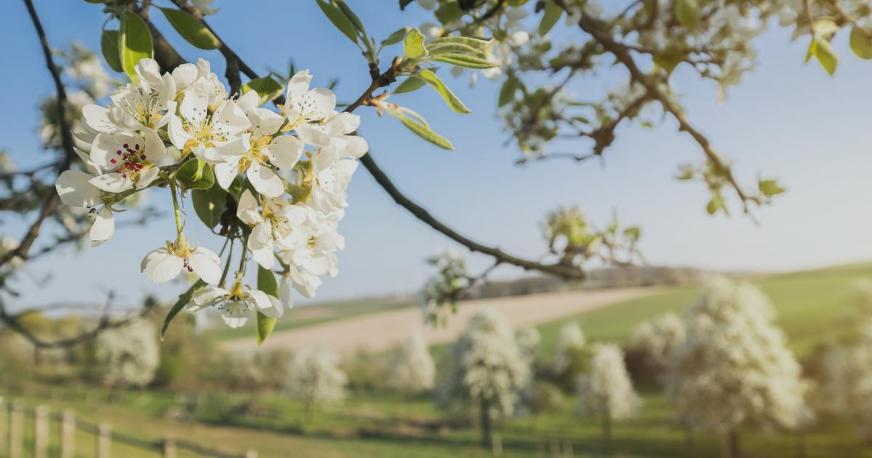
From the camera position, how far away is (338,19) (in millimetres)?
926

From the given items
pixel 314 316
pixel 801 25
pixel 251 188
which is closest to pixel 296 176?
pixel 251 188

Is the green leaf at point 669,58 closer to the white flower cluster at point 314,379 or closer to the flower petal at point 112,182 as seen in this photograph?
the flower petal at point 112,182

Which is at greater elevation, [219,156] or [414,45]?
[414,45]

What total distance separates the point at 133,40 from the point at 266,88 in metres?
0.20

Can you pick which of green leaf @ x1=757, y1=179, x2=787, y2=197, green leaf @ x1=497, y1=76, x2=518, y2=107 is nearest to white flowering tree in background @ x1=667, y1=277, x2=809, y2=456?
green leaf @ x1=757, y1=179, x2=787, y2=197

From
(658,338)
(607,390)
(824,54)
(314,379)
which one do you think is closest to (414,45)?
(824,54)

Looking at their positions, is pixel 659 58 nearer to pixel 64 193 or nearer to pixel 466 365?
pixel 64 193

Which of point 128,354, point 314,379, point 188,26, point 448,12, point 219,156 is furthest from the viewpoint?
point 128,354

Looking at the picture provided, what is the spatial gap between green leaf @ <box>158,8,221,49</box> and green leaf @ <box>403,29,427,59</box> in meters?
0.34

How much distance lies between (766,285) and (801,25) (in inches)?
1660

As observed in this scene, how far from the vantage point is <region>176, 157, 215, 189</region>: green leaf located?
30.8 inches

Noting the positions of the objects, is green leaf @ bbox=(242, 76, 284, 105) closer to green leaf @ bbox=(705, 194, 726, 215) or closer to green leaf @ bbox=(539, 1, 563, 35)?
green leaf @ bbox=(539, 1, 563, 35)

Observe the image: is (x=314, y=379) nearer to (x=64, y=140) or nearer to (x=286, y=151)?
(x=64, y=140)

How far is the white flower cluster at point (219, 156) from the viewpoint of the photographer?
0.79 meters
